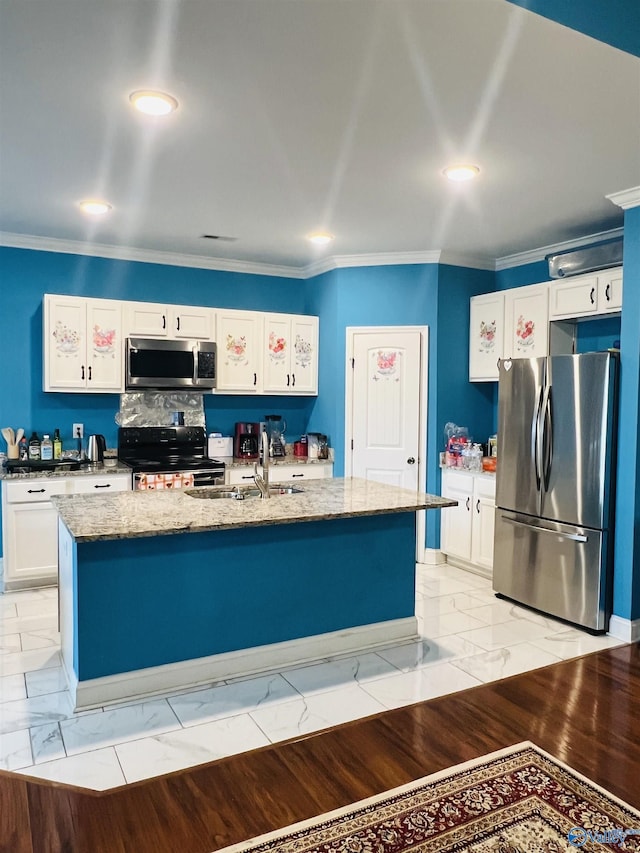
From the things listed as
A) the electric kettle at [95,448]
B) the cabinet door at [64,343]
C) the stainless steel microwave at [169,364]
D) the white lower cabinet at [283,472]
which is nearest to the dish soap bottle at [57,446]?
the electric kettle at [95,448]

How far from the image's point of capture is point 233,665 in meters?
3.16

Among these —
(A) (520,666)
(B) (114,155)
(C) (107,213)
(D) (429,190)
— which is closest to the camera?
(B) (114,155)

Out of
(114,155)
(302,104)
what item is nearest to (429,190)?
(302,104)

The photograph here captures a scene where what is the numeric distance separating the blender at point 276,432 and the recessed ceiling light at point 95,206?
92.8 inches

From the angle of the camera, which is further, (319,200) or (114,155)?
(319,200)

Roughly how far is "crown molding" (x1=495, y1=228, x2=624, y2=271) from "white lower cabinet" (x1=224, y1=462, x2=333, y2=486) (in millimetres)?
2348

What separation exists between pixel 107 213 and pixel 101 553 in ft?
7.91

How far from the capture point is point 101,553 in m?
2.85

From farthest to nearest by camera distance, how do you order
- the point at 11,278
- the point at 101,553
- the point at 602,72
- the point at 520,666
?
1. the point at 11,278
2. the point at 520,666
3. the point at 101,553
4. the point at 602,72

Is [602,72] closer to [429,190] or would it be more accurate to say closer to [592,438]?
[429,190]

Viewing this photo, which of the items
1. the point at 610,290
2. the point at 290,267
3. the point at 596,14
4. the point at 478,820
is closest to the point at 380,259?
the point at 290,267

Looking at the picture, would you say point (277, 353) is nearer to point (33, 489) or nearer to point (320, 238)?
point (320, 238)

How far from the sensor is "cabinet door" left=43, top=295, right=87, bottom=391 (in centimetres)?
466

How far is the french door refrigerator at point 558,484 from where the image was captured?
377cm
